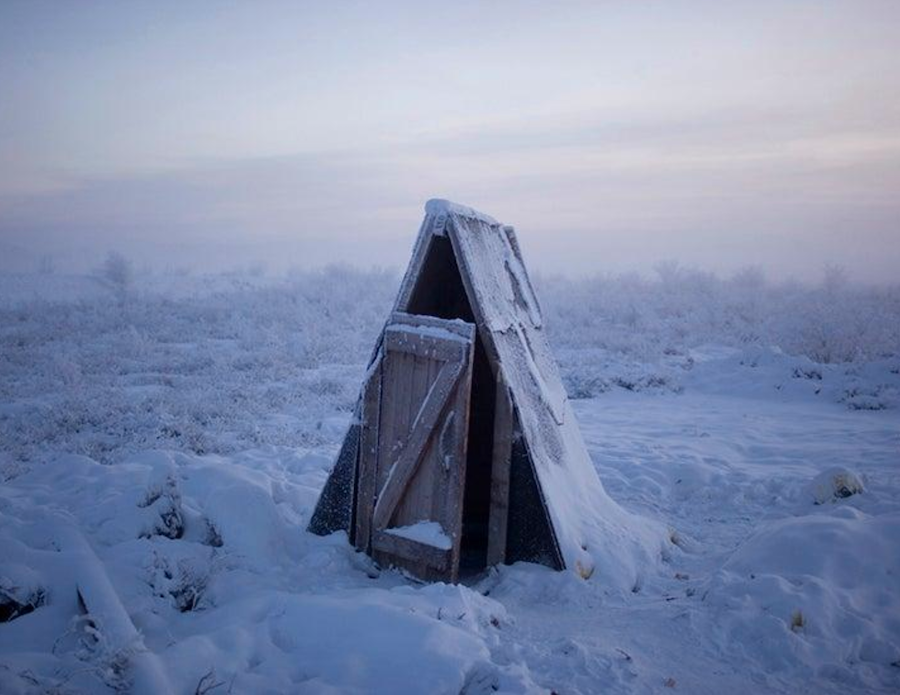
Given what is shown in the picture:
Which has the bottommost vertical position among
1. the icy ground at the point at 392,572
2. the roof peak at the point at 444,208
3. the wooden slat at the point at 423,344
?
the icy ground at the point at 392,572

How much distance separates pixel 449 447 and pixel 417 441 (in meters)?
0.26

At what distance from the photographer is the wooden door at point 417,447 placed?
4.59 meters

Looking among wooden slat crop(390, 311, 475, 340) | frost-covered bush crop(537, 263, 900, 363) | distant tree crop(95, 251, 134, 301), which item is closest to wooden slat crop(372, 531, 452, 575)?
wooden slat crop(390, 311, 475, 340)

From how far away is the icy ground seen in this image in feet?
10.7

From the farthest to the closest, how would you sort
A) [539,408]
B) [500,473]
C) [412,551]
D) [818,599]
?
[539,408] → [500,473] → [412,551] → [818,599]

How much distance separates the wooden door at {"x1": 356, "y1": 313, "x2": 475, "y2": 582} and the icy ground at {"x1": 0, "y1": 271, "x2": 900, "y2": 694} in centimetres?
Answer: 37

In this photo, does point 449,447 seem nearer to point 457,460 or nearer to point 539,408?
A: point 457,460

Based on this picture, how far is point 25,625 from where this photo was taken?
3.40 metres

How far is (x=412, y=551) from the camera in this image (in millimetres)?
4699

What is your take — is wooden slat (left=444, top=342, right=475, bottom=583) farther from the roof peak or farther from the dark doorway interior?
the roof peak

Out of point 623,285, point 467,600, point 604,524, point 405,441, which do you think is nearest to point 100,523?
point 405,441

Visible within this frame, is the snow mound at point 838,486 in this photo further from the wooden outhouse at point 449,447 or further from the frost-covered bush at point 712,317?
the frost-covered bush at point 712,317

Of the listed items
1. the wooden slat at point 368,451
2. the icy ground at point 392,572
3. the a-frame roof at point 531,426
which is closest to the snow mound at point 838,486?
the icy ground at point 392,572

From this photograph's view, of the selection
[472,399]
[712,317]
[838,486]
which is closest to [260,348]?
[472,399]
